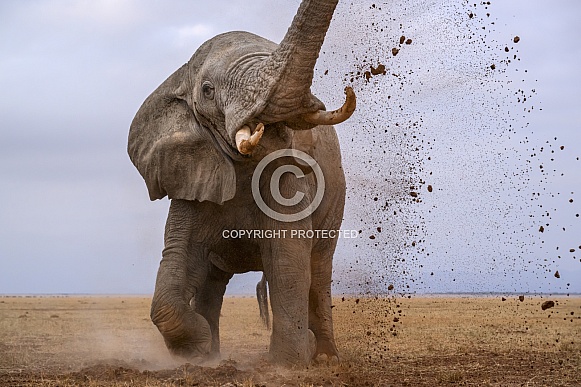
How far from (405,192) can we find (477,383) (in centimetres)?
299

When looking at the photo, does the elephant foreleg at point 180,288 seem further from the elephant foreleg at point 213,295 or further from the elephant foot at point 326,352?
the elephant foot at point 326,352

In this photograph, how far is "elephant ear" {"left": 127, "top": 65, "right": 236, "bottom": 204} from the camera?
9461mm

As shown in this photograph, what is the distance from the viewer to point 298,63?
26.0ft

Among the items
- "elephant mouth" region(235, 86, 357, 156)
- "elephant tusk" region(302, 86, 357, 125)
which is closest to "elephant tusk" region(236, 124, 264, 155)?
"elephant mouth" region(235, 86, 357, 156)

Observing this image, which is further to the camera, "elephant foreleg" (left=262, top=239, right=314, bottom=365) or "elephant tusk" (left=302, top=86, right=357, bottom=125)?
"elephant foreleg" (left=262, top=239, right=314, bottom=365)

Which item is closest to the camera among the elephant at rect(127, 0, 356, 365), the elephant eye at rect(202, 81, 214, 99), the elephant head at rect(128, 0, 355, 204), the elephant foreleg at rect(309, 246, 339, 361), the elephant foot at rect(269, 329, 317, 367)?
the elephant head at rect(128, 0, 355, 204)

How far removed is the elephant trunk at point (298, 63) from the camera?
7711mm

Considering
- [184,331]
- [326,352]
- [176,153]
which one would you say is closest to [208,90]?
[176,153]

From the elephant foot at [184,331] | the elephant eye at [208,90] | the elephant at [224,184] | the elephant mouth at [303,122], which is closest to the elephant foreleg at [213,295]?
the elephant at [224,184]

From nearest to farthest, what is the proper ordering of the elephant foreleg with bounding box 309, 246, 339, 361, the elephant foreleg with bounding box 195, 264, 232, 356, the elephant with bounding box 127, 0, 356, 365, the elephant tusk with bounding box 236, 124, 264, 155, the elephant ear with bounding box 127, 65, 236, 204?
the elephant tusk with bounding box 236, 124, 264, 155
the elephant with bounding box 127, 0, 356, 365
the elephant ear with bounding box 127, 65, 236, 204
the elephant foreleg with bounding box 195, 264, 232, 356
the elephant foreleg with bounding box 309, 246, 339, 361

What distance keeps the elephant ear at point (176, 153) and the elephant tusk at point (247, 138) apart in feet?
3.25

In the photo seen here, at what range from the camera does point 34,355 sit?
12742mm

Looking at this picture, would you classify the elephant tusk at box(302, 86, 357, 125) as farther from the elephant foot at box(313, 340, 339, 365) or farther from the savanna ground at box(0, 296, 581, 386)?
the elephant foot at box(313, 340, 339, 365)

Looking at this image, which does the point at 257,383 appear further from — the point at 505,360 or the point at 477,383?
the point at 505,360
